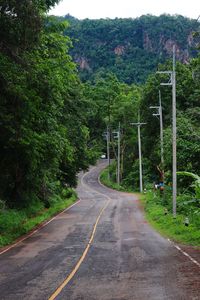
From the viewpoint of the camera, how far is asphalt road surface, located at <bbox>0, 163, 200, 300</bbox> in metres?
10.2

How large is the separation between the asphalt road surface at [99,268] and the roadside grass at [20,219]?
33.8 inches

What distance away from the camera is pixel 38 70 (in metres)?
22.0

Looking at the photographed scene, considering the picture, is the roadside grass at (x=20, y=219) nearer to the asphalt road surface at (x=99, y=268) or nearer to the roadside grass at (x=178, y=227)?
the asphalt road surface at (x=99, y=268)

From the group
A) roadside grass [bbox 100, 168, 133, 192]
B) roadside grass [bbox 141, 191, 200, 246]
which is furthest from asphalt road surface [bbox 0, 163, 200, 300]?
roadside grass [bbox 100, 168, 133, 192]

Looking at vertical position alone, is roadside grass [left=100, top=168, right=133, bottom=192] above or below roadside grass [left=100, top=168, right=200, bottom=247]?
below

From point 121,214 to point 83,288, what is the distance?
23546 mm

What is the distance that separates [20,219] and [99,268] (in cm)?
1370

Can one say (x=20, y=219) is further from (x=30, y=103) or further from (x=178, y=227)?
(x=178, y=227)

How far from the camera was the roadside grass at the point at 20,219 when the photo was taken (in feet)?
70.4

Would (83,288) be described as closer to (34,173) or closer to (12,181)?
(34,173)

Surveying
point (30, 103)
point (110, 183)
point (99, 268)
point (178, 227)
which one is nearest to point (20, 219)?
point (30, 103)

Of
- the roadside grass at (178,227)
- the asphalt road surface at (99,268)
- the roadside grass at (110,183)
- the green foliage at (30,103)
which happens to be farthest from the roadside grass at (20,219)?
the roadside grass at (110,183)

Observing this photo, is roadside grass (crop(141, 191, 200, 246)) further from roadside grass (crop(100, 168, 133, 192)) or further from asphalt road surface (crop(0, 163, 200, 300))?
roadside grass (crop(100, 168, 133, 192))

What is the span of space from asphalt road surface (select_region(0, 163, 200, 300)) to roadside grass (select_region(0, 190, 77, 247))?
858 mm
